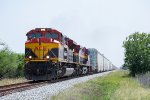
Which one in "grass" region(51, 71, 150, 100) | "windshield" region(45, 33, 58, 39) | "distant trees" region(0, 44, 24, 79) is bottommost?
"grass" region(51, 71, 150, 100)

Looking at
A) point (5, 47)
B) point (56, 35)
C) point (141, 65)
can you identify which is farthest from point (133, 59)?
point (56, 35)

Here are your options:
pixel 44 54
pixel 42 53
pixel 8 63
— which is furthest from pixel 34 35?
pixel 8 63

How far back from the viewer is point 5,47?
130 ft

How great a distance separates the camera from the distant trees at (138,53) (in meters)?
53.4

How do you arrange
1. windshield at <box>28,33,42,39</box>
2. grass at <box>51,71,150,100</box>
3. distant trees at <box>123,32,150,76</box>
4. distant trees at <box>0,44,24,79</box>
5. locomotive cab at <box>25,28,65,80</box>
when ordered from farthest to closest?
distant trees at <box>123,32,150,76</box>, distant trees at <box>0,44,24,79</box>, windshield at <box>28,33,42,39</box>, locomotive cab at <box>25,28,65,80</box>, grass at <box>51,71,150,100</box>

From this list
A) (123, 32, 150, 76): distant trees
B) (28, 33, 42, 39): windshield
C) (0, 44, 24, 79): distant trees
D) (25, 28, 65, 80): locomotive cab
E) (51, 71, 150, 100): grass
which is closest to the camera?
(51, 71, 150, 100): grass

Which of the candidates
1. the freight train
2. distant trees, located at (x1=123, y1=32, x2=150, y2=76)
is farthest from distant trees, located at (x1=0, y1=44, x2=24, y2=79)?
distant trees, located at (x1=123, y1=32, x2=150, y2=76)

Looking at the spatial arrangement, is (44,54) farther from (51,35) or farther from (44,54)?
(51,35)

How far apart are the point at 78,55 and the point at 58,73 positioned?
40.0 feet

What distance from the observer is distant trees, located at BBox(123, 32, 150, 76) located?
53.4 meters

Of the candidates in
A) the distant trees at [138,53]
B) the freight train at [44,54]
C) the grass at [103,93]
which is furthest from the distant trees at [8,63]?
the distant trees at [138,53]

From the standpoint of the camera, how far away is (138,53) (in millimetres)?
54312

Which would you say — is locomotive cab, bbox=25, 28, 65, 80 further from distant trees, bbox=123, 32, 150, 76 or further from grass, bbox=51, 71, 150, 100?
distant trees, bbox=123, 32, 150, 76

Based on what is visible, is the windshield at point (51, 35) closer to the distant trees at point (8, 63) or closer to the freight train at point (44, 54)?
the freight train at point (44, 54)
